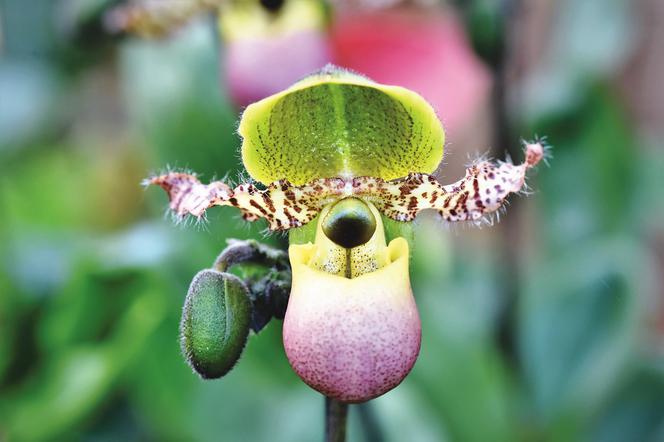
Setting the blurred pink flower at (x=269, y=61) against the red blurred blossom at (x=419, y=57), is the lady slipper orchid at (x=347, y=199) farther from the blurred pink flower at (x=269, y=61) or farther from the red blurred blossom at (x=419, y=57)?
the red blurred blossom at (x=419, y=57)

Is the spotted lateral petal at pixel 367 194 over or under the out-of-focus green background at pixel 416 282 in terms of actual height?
under

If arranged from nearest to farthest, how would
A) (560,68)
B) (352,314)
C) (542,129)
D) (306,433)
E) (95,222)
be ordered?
Result: (352,314), (306,433), (542,129), (560,68), (95,222)

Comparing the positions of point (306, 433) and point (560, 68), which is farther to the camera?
point (560, 68)

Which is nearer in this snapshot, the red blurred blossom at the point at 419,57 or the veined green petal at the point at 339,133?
the veined green petal at the point at 339,133

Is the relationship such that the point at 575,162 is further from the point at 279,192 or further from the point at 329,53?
the point at 279,192

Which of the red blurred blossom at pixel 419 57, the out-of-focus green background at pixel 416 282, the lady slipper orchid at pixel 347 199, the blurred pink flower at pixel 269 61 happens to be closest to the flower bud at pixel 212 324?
the lady slipper orchid at pixel 347 199

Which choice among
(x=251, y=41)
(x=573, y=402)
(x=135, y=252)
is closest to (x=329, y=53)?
(x=251, y=41)
